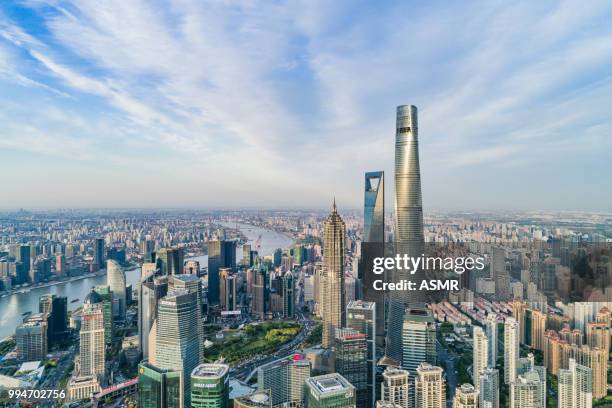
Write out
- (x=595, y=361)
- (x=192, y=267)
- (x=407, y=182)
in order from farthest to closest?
(x=192, y=267)
(x=407, y=182)
(x=595, y=361)

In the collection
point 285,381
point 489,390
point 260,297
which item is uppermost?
point 489,390

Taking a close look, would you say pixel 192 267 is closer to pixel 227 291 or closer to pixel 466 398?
pixel 227 291

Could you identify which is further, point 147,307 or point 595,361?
point 147,307

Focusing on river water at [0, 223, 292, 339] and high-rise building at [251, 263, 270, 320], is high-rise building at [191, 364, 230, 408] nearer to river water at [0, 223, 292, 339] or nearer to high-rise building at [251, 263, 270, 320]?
river water at [0, 223, 292, 339]

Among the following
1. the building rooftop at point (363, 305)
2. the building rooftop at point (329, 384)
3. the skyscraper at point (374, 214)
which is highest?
the skyscraper at point (374, 214)

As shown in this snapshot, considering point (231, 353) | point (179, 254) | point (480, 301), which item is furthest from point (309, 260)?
point (480, 301)

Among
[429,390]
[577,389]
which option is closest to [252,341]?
[429,390]

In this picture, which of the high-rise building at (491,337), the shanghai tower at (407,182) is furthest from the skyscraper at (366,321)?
the shanghai tower at (407,182)

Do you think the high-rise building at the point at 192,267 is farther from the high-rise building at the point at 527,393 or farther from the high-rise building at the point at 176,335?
the high-rise building at the point at 527,393

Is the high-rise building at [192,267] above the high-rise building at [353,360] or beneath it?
above
